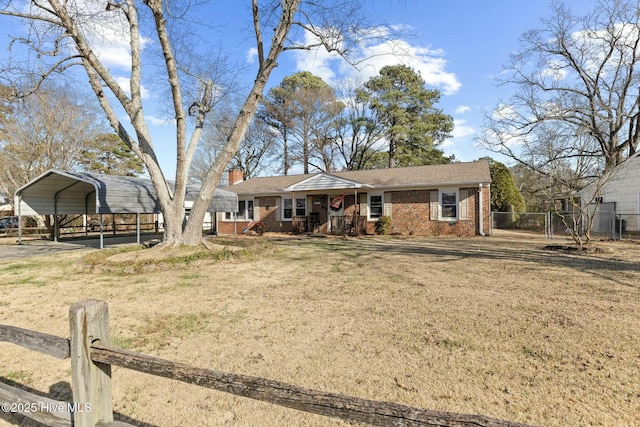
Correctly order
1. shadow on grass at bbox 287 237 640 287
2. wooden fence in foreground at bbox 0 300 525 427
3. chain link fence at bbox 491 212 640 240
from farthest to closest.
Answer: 1. chain link fence at bbox 491 212 640 240
2. shadow on grass at bbox 287 237 640 287
3. wooden fence in foreground at bbox 0 300 525 427

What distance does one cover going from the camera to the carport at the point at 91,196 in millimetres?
11859

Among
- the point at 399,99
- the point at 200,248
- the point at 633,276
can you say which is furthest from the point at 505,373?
the point at 399,99

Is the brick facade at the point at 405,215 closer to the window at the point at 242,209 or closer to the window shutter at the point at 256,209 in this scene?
the window shutter at the point at 256,209

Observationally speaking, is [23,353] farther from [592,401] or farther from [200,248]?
[200,248]

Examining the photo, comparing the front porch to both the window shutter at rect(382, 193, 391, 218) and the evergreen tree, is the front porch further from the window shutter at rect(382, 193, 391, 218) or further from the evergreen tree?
the evergreen tree

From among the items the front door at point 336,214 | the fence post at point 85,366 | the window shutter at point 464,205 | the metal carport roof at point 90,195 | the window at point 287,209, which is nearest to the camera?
the fence post at point 85,366

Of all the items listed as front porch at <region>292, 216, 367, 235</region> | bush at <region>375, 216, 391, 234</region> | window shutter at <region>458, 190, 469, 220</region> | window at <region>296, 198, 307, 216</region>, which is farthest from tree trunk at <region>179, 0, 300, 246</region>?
window shutter at <region>458, 190, 469, 220</region>

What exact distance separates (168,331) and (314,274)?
3.69 meters

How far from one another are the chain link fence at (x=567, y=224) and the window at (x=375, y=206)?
5.49 metres

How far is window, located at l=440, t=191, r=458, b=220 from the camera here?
16.1m

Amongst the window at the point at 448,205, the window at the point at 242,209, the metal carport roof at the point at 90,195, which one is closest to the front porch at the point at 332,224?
the metal carport roof at the point at 90,195

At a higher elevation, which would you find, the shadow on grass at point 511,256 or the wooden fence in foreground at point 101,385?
the wooden fence in foreground at point 101,385

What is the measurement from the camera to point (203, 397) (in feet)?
9.00

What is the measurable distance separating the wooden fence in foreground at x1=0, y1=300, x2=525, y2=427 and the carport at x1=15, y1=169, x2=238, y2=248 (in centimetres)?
1116
